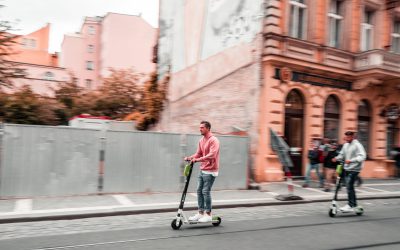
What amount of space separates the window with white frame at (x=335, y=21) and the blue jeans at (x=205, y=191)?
40.4 ft

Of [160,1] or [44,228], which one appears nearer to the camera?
[44,228]

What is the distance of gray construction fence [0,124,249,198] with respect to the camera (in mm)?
9742

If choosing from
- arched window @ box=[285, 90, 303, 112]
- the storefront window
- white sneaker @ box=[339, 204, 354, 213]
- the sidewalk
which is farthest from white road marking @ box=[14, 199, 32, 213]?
the storefront window

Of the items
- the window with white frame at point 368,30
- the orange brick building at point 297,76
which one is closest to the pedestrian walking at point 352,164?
the orange brick building at point 297,76

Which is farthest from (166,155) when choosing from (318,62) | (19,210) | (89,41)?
(89,41)

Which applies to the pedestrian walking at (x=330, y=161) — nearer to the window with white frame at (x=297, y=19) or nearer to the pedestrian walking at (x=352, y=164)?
the pedestrian walking at (x=352, y=164)

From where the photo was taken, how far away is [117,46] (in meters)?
51.4

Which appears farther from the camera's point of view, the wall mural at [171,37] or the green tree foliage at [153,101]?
the green tree foliage at [153,101]

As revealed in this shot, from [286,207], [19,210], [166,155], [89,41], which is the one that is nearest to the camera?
[19,210]

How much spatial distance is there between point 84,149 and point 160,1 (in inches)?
584

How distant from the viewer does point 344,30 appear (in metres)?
17.4

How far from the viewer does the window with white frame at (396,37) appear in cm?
1992

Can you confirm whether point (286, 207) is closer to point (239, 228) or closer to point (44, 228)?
point (239, 228)

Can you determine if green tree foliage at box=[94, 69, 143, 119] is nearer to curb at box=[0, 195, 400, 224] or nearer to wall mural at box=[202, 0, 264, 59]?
wall mural at box=[202, 0, 264, 59]
